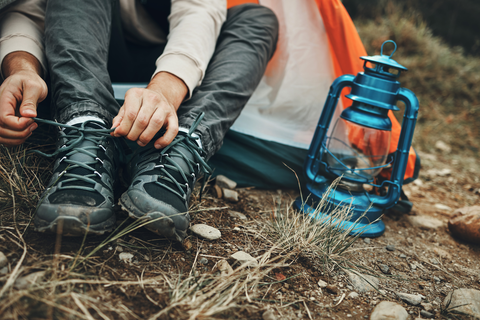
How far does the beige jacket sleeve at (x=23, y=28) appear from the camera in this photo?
1.14 meters

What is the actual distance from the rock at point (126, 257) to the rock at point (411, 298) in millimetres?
789

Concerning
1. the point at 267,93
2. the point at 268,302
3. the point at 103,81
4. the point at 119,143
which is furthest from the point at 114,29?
the point at 268,302

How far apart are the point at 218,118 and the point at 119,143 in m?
0.35

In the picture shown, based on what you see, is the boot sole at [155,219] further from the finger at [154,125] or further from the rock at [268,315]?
A: the rock at [268,315]

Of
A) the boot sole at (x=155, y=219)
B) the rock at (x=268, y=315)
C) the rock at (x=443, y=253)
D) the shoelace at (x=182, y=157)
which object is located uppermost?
the shoelace at (x=182, y=157)

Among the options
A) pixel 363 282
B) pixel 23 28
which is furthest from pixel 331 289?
pixel 23 28

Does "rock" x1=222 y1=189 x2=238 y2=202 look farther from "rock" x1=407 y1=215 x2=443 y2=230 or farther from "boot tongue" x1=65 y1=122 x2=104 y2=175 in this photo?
"rock" x1=407 y1=215 x2=443 y2=230

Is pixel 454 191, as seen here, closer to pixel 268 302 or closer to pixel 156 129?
pixel 268 302

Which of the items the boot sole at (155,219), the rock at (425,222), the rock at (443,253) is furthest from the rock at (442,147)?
the boot sole at (155,219)

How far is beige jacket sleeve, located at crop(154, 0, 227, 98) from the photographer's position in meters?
1.17

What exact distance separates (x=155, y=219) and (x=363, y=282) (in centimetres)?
65

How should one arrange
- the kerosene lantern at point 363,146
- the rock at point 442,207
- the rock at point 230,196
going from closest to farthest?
the kerosene lantern at point 363,146 → the rock at point 230,196 → the rock at point 442,207

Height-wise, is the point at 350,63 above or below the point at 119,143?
above

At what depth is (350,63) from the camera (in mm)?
1541
